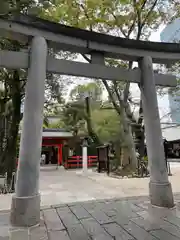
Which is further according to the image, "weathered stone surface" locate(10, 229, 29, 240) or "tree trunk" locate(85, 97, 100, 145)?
"tree trunk" locate(85, 97, 100, 145)

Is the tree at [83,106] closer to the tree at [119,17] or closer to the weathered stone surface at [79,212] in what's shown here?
the tree at [119,17]

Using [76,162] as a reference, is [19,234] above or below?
below

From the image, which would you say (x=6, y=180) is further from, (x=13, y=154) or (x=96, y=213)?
(x=96, y=213)

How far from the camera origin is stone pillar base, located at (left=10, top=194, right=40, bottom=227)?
9.98 ft

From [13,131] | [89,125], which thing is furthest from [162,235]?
[89,125]

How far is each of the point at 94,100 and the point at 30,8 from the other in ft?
46.3

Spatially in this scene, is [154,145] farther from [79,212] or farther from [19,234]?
[19,234]

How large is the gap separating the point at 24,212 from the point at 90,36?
346 centimetres

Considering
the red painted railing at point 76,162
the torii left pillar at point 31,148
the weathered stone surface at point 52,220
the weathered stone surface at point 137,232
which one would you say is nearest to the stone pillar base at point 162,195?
the weathered stone surface at point 137,232

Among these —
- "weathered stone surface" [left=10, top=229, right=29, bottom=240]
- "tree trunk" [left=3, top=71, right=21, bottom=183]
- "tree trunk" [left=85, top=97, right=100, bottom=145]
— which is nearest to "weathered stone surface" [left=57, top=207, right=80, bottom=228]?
"weathered stone surface" [left=10, top=229, right=29, bottom=240]

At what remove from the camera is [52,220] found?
3.34 metres

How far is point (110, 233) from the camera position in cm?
278

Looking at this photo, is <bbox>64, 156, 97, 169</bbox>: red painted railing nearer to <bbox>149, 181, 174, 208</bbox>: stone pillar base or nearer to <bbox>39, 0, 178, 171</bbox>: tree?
<bbox>39, 0, 178, 171</bbox>: tree

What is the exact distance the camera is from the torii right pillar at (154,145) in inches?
156
